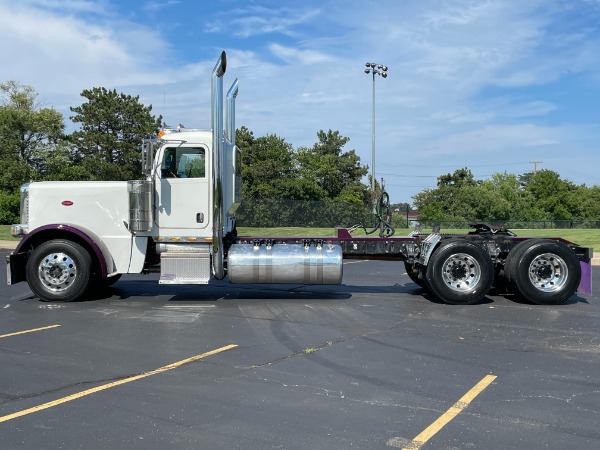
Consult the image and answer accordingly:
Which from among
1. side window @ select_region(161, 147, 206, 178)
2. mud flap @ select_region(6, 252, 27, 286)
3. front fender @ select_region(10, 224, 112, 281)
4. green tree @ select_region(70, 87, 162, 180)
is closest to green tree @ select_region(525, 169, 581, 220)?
green tree @ select_region(70, 87, 162, 180)

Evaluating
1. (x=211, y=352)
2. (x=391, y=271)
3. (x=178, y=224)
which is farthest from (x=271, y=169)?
(x=211, y=352)

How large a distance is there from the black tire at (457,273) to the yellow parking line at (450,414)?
425 cm

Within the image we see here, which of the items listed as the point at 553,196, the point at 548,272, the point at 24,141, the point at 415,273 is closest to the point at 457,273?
the point at 415,273

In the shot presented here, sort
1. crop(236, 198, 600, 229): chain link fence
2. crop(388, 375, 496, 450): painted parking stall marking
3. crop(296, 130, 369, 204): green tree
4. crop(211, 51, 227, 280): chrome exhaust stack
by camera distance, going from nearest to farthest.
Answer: crop(388, 375, 496, 450): painted parking stall marking → crop(211, 51, 227, 280): chrome exhaust stack → crop(236, 198, 600, 229): chain link fence → crop(296, 130, 369, 204): green tree

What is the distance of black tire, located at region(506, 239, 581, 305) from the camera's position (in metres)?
10.5

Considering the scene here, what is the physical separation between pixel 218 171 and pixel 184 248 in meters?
1.51

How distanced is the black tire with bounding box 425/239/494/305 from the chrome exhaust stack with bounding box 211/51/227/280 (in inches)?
142

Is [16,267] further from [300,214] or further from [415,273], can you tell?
[300,214]

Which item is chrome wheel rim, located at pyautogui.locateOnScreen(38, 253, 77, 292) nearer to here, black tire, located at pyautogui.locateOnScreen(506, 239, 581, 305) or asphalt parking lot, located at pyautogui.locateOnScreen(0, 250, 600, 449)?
asphalt parking lot, located at pyautogui.locateOnScreen(0, 250, 600, 449)

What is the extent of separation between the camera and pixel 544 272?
1063cm

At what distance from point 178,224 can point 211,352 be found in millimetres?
3961

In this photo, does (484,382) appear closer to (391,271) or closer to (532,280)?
(532,280)

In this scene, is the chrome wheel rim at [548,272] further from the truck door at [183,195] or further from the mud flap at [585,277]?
the truck door at [183,195]

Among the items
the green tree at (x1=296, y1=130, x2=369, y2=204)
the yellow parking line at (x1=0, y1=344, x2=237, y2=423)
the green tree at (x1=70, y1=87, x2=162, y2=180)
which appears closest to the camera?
the yellow parking line at (x1=0, y1=344, x2=237, y2=423)
